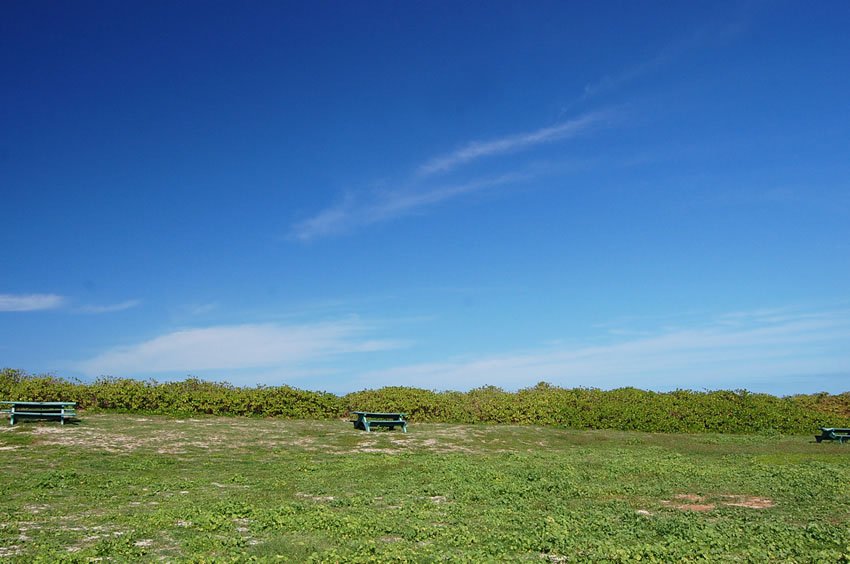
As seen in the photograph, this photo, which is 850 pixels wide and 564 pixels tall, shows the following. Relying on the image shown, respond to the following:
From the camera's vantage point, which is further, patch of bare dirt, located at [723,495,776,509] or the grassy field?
patch of bare dirt, located at [723,495,776,509]

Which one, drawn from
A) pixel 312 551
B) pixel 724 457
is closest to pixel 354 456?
pixel 312 551

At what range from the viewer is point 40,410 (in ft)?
88.6

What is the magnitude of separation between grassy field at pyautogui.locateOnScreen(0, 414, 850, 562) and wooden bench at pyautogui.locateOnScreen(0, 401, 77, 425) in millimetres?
821

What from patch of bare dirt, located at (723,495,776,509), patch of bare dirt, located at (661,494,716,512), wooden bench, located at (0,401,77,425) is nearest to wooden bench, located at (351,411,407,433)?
wooden bench, located at (0,401,77,425)

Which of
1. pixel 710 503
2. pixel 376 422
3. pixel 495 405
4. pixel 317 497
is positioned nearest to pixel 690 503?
pixel 710 503

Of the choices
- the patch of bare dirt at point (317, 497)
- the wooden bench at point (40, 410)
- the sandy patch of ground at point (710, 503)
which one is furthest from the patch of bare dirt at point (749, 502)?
the wooden bench at point (40, 410)

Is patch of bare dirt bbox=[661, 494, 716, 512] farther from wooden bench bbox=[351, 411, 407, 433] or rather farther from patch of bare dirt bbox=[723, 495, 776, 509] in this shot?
wooden bench bbox=[351, 411, 407, 433]

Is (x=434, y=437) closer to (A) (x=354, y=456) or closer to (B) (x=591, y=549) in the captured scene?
(A) (x=354, y=456)

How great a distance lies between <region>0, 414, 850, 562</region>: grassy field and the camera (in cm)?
1100

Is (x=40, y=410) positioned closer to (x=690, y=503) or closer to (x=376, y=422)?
(x=376, y=422)

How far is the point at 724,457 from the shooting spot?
970 inches

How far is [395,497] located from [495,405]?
65.9 feet

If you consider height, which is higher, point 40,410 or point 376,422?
point 40,410

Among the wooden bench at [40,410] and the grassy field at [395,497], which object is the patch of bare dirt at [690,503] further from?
the wooden bench at [40,410]
